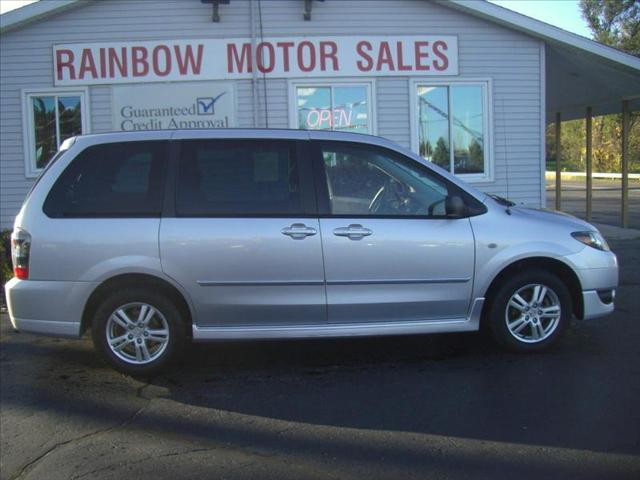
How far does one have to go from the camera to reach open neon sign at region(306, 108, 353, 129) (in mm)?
11180

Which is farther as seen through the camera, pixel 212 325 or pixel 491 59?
pixel 491 59

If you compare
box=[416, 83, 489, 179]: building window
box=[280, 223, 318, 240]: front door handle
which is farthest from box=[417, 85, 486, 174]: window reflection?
box=[280, 223, 318, 240]: front door handle

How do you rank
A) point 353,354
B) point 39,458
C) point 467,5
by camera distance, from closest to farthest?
1. point 39,458
2. point 353,354
3. point 467,5

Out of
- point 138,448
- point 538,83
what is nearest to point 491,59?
point 538,83

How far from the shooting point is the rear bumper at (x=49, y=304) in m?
5.04

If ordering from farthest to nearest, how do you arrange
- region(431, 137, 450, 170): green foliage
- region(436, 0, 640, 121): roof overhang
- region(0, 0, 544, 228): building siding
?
region(431, 137, 450, 170): green foliage < region(0, 0, 544, 228): building siding < region(436, 0, 640, 121): roof overhang

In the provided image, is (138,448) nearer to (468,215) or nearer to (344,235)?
(344,235)

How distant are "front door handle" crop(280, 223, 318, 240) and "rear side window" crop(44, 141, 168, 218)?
1021 mm

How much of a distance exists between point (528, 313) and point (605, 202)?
1674cm

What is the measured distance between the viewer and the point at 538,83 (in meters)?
11.4

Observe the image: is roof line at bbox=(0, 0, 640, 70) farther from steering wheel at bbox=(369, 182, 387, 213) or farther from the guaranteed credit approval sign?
steering wheel at bbox=(369, 182, 387, 213)

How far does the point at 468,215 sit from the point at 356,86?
639 centimetres

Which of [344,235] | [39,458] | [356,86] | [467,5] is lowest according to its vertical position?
[39,458]

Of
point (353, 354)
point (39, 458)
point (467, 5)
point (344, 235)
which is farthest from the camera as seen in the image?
point (467, 5)
